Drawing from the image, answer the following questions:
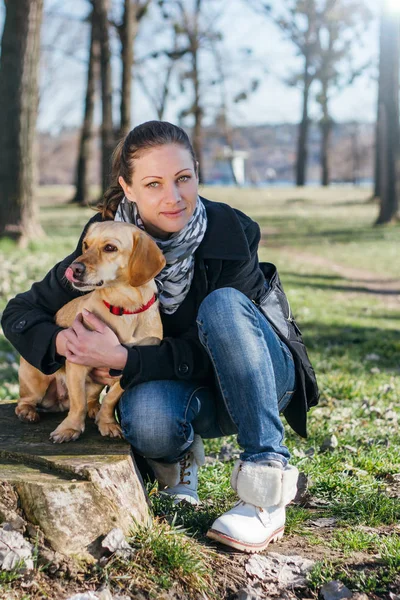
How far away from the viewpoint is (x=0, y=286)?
32.0ft

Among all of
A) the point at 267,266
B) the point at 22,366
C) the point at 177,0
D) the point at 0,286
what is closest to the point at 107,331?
the point at 22,366

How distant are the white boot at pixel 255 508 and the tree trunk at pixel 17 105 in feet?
35.1

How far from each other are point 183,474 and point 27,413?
0.83m

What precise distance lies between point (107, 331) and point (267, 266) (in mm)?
1035

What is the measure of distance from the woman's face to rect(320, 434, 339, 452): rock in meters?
1.89

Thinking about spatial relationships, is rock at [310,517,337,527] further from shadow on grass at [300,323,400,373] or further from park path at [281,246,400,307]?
park path at [281,246,400,307]

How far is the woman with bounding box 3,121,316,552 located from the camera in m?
3.09

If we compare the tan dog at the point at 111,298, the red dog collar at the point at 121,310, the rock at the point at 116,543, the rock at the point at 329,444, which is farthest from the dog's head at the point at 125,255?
the rock at the point at 329,444

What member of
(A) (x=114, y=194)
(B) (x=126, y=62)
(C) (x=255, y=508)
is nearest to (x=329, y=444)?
(C) (x=255, y=508)

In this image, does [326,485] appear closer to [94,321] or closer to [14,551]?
[94,321]

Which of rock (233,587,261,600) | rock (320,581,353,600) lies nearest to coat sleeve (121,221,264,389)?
rock (233,587,261,600)

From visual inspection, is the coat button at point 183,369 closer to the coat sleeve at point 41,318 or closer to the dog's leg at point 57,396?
the coat sleeve at point 41,318

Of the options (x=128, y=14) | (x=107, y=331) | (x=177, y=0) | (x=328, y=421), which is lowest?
(x=328, y=421)

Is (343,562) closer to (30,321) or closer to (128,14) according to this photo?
(30,321)
